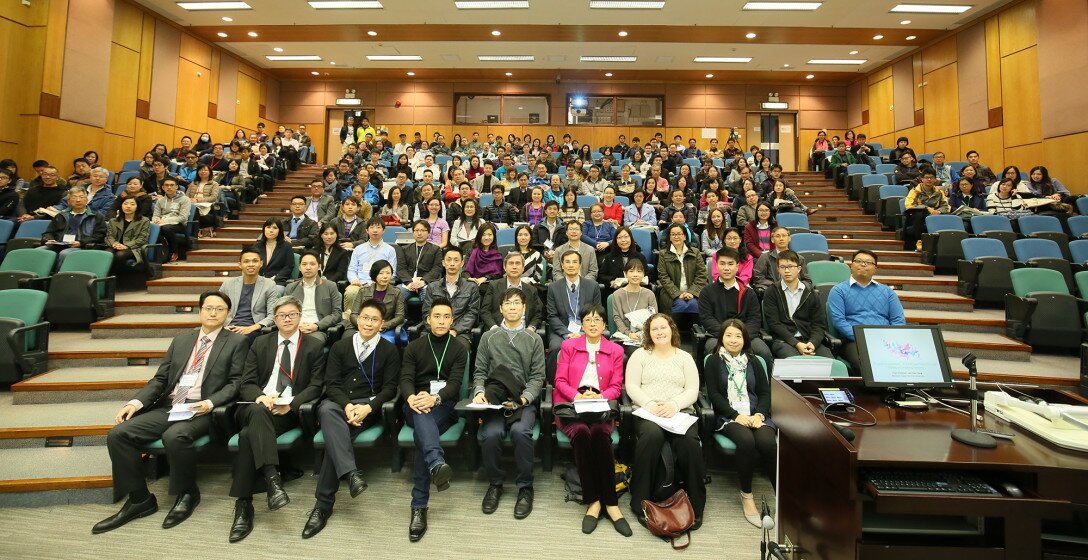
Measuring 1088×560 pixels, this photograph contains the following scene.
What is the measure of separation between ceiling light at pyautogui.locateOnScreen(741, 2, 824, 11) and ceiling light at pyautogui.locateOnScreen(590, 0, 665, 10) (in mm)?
1472

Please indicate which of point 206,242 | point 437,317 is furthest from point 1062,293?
point 206,242

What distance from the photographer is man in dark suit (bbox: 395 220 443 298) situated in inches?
166

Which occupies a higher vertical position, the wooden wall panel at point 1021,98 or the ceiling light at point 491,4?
the ceiling light at point 491,4

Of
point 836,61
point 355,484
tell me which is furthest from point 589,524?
point 836,61

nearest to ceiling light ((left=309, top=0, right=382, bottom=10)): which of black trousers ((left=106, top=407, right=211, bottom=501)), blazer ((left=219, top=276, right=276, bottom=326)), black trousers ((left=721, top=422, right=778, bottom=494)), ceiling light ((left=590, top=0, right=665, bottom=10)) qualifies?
ceiling light ((left=590, top=0, right=665, bottom=10))

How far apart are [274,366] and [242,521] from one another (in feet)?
2.81

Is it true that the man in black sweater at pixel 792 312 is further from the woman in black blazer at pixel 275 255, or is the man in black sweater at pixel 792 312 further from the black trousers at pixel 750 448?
the woman in black blazer at pixel 275 255

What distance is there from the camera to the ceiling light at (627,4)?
758 cm

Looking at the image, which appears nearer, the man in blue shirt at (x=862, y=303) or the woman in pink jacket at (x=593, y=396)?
the woman in pink jacket at (x=593, y=396)

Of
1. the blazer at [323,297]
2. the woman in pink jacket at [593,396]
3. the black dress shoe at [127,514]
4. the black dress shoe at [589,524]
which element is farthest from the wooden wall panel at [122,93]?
the black dress shoe at [589,524]

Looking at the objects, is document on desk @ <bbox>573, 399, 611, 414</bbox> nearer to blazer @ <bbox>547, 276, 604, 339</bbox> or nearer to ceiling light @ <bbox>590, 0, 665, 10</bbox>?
blazer @ <bbox>547, 276, 604, 339</bbox>

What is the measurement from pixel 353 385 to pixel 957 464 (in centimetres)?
275

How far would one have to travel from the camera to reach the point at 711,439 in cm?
263

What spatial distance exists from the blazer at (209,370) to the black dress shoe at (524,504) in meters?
1.77
